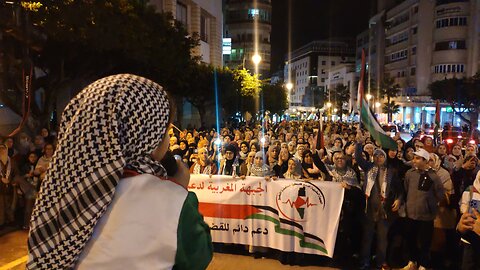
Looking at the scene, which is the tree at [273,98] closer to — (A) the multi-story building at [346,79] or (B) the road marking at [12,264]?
(A) the multi-story building at [346,79]

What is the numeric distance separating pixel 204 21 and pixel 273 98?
15.2 m

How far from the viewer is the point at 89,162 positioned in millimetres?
1571

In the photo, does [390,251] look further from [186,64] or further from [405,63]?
[405,63]

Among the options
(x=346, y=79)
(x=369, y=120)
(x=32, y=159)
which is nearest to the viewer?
(x=369, y=120)

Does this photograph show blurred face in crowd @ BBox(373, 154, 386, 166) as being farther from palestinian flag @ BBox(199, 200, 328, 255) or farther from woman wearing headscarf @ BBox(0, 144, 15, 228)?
woman wearing headscarf @ BBox(0, 144, 15, 228)

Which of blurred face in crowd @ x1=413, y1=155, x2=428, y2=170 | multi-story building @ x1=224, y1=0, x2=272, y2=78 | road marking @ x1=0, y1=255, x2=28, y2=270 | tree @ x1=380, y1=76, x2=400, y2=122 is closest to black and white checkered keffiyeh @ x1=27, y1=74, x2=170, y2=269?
blurred face in crowd @ x1=413, y1=155, x2=428, y2=170

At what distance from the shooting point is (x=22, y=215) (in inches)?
355

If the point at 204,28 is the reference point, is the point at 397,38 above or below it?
above

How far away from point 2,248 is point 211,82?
24272 millimetres

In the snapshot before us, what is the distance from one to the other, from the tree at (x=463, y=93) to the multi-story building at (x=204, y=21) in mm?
25827

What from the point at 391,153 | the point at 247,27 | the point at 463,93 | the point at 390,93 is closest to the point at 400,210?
the point at 391,153

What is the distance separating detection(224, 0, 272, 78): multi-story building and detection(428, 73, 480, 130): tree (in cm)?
4250

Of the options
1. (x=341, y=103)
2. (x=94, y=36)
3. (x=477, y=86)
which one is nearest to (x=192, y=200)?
(x=94, y=36)

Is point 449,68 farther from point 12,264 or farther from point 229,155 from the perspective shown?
point 12,264
